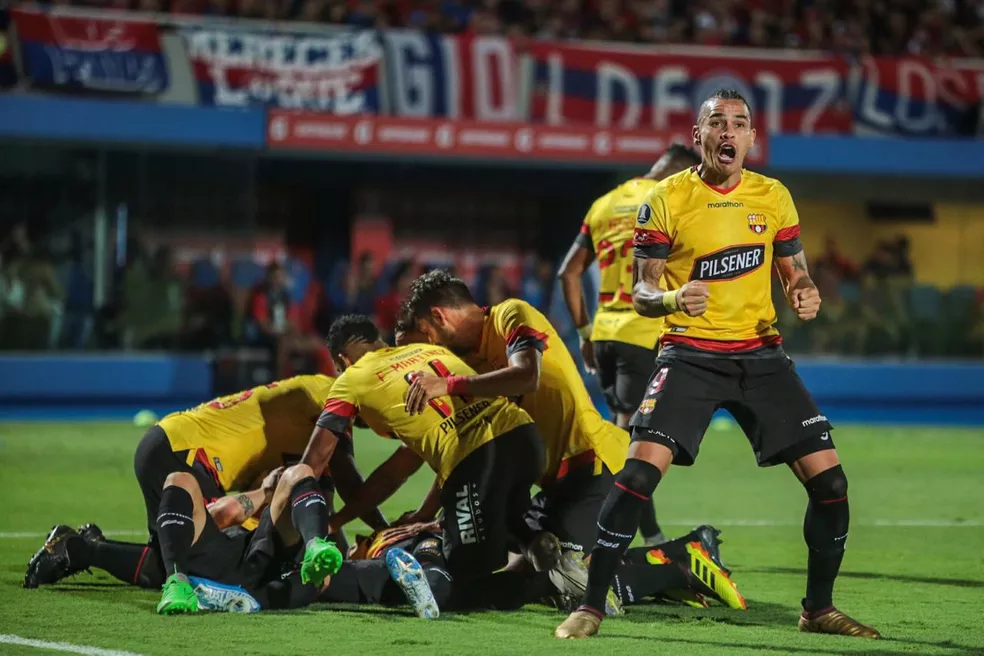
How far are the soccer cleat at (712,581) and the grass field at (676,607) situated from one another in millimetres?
70

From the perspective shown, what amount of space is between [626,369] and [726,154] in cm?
257

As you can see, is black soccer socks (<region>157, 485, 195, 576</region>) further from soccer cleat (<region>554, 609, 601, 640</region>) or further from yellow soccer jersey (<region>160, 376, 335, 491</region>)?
soccer cleat (<region>554, 609, 601, 640</region>)

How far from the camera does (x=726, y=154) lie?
6.10 metres

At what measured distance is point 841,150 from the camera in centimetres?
2228

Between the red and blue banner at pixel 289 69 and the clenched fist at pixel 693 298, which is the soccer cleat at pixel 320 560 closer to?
the clenched fist at pixel 693 298

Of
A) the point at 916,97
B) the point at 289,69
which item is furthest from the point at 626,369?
the point at 916,97

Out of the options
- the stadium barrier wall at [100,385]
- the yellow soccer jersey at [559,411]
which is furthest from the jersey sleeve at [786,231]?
the stadium barrier wall at [100,385]

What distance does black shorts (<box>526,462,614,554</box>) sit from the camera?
6.88m

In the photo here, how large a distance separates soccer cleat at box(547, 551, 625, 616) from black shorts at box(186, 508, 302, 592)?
123 cm

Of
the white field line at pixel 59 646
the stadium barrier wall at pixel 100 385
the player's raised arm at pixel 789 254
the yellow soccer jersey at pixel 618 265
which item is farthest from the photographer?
the stadium barrier wall at pixel 100 385

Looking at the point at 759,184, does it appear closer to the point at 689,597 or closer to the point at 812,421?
the point at 812,421

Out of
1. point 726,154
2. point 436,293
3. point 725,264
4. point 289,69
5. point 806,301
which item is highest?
point 289,69

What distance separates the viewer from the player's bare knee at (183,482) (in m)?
6.93

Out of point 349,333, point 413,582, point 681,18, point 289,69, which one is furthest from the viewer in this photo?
point 681,18
